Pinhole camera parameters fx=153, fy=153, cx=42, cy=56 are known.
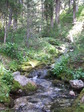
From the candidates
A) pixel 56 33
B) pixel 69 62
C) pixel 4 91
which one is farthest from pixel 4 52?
pixel 56 33

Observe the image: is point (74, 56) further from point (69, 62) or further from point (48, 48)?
point (48, 48)

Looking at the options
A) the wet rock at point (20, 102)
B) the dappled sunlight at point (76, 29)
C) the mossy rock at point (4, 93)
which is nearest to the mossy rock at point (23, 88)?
the mossy rock at point (4, 93)

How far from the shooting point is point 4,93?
656cm

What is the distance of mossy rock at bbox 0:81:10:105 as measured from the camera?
616cm

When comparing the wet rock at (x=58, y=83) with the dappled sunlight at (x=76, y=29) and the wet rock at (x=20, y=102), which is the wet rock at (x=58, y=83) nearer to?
the wet rock at (x=20, y=102)

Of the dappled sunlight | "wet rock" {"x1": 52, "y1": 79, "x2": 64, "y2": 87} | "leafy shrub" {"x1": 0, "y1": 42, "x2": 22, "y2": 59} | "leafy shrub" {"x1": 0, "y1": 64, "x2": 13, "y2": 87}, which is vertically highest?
the dappled sunlight

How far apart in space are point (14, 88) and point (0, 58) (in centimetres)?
454

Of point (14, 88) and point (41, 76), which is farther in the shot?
point (41, 76)

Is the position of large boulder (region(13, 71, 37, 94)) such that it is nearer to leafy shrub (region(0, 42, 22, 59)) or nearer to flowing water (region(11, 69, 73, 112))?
flowing water (region(11, 69, 73, 112))

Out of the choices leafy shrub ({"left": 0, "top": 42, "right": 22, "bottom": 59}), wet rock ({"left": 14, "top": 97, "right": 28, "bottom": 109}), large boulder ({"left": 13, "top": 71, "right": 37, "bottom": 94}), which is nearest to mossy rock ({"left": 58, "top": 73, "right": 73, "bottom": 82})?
large boulder ({"left": 13, "top": 71, "right": 37, "bottom": 94})

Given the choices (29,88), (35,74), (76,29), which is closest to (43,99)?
(29,88)

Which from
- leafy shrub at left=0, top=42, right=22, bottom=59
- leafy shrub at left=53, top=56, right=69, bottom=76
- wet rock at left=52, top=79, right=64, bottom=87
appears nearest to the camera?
wet rock at left=52, top=79, right=64, bottom=87

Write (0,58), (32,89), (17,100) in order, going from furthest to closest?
(0,58) < (32,89) < (17,100)

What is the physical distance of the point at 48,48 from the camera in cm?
1619
